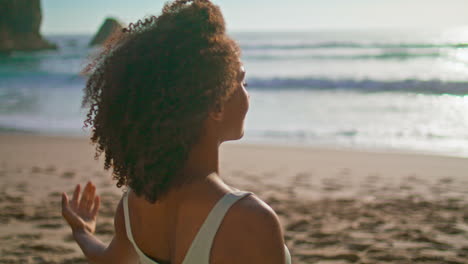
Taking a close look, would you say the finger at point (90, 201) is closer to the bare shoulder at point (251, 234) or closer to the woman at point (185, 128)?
the woman at point (185, 128)

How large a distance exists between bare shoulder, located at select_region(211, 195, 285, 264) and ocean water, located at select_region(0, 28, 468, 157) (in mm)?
2668

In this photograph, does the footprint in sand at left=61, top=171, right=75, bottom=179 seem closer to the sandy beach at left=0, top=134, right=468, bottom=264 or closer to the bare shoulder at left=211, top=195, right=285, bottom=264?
the sandy beach at left=0, top=134, right=468, bottom=264

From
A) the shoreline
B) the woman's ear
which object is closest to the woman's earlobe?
the woman's ear

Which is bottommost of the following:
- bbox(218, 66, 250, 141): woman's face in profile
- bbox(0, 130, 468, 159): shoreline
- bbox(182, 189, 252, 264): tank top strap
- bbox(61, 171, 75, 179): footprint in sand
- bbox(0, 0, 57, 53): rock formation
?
bbox(0, 130, 468, 159): shoreline

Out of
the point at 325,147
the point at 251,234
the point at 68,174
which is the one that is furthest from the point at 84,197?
the point at 325,147

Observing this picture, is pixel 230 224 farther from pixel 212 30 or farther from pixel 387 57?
Result: pixel 387 57

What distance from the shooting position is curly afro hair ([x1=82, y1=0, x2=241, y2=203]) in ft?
3.52

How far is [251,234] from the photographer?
990mm

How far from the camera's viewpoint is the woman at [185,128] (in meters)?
1.02

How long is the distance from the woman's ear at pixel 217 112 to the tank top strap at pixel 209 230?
177mm

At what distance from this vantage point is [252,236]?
0.99 meters

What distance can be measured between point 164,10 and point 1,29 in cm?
5900

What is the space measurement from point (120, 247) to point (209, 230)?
1.84 feet

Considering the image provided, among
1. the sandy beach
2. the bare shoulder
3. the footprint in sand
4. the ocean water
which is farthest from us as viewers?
the ocean water
